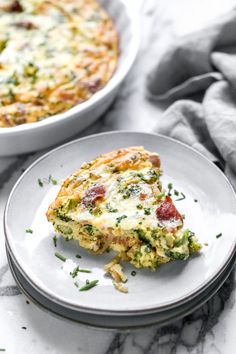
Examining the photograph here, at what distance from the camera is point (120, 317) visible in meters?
2.04

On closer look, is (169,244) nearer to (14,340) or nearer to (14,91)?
(14,340)

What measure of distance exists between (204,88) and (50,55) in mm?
772

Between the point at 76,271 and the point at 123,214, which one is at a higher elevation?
the point at 123,214

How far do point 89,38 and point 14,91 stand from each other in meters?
0.58

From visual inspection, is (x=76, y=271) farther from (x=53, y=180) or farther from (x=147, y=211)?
(x=53, y=180)

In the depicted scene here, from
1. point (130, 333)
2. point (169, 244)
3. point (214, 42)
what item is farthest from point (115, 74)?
point (130, 333)

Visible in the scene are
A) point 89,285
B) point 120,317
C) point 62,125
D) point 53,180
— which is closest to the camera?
point 120,317

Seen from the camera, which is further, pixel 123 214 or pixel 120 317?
pixel 123 214

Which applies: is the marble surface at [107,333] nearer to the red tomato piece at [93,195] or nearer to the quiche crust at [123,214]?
the quiche crust at [123,214]

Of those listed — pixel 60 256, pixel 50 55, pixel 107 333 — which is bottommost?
pixel 107 333

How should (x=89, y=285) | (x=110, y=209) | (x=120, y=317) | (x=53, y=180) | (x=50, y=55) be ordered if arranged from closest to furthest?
(x=120, y=317)
(x=89, y=285)
(x=110, y=209)
(x=53, y=180)
(x=50, y=55)

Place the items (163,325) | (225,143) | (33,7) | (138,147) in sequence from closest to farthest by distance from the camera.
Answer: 1. (163,325)
2. (138,147)
3. (225,143)
4. (33,7)

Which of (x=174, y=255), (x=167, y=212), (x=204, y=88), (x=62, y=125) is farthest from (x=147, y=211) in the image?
(x=204, y=88)

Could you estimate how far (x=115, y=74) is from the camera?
303cm
